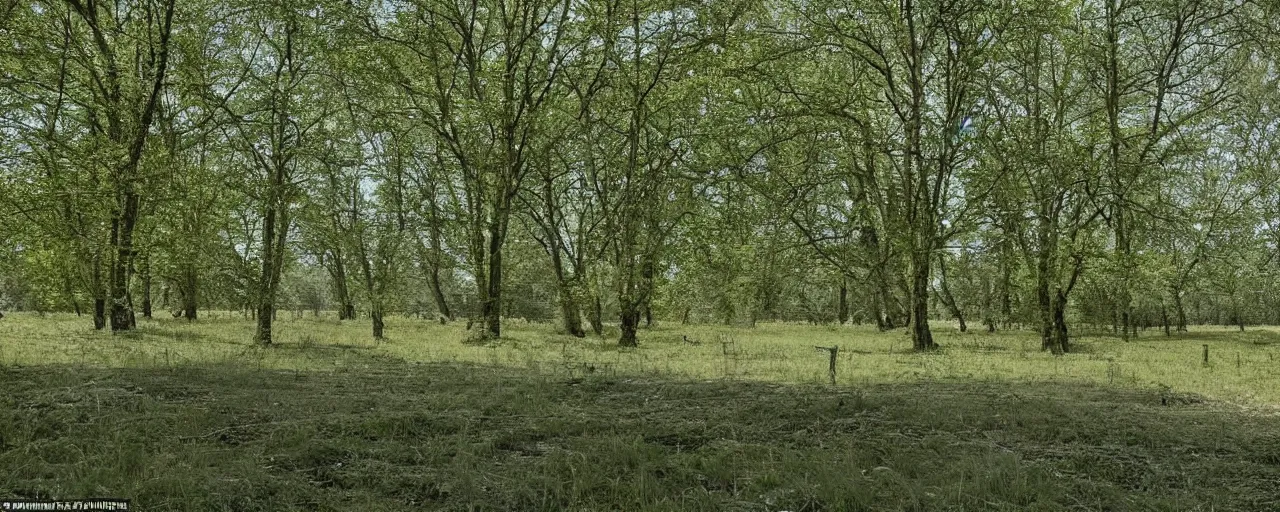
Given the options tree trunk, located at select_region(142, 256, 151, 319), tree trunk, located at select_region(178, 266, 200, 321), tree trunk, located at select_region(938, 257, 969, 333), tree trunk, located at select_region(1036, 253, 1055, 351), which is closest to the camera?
tree trunk, located at select_region(1036, 253, 1055, 351)

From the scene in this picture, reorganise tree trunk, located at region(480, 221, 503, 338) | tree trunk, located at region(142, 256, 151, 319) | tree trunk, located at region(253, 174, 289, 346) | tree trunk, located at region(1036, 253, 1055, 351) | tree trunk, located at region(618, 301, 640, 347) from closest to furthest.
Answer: tree trunk, located at region(253, 174, 289, 346), tree trunk, located at region(1036, 253, 1055, 351), tree trunk, located at region(618, 301, 640, 347), tree trunk, located at region(480, 221, 503, 338), tree trunk, located at region(142, 256, 151, 319)

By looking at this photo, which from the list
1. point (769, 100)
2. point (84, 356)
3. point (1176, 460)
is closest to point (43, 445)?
point (84, 356)

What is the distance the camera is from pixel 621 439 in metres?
6.16

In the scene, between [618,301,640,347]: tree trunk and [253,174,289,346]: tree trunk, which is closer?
[253,174,289,346]: tree trunk

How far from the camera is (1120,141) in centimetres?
1662

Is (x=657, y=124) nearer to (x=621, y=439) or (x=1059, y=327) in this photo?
(x=1059, y=327)

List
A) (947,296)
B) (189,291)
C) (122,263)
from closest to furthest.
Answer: (122,263), (189,291), (947,296)

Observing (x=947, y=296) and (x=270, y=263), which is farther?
(x=947, y=296)

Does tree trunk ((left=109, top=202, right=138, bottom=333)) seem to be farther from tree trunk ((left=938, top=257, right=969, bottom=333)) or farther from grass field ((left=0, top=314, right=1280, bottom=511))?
tree trunk ((left=938, top=257, right=969, bottom=333))

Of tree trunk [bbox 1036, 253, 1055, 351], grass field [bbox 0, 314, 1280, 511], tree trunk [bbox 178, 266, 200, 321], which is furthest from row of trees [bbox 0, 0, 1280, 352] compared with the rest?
grass field [bbox 0, 314, 1280, 511]

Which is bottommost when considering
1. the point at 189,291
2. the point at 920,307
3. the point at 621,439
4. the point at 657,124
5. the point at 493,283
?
the point at 621,439

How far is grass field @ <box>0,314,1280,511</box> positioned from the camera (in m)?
4.83

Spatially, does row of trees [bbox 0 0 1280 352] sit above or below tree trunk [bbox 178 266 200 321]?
above

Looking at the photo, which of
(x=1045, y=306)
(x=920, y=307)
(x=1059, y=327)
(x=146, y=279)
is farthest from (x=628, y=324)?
(x=146, y=279)
